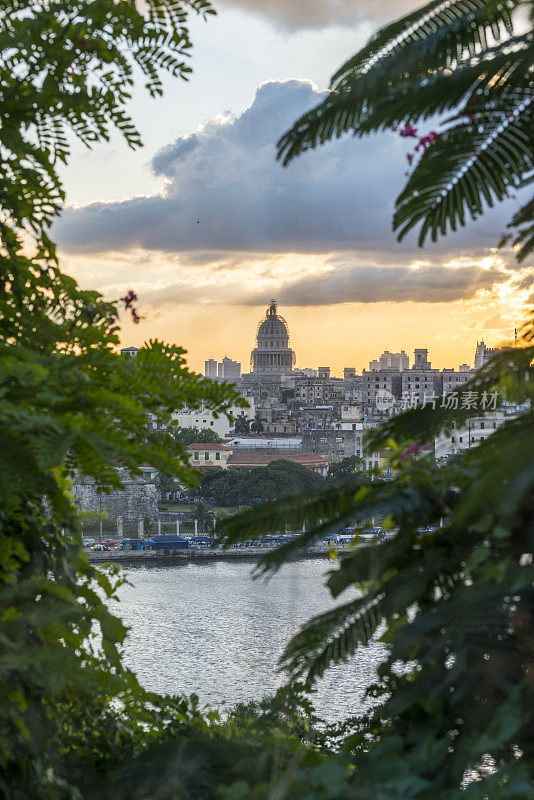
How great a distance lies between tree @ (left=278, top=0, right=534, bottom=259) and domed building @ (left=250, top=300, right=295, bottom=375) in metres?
46.8

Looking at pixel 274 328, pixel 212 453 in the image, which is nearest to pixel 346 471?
pixel 212 453

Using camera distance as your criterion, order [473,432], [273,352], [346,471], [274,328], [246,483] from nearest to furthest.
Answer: [473,432]
[346,471]
[246,483]
[273,352]
[274,328]

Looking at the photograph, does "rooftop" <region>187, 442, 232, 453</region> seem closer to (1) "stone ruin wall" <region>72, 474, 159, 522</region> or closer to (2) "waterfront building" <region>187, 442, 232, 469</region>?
(2) "waterfront building" <region>187, 442, 232, 469</region>

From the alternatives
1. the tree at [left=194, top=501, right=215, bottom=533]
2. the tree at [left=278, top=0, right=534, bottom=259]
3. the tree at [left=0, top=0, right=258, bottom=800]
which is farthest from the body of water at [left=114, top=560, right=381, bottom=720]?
the tree at [left=278, top=0, right=534, bottom=259]

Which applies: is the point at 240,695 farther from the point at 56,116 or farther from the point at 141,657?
the point at 56,116

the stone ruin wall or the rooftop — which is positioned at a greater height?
the rooftop

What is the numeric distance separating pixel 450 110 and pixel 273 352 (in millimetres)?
47259

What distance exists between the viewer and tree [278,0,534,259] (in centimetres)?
64

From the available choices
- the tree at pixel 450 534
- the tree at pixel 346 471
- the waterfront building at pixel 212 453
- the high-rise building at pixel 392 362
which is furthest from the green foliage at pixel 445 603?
the high-rise building at pixel 392 362

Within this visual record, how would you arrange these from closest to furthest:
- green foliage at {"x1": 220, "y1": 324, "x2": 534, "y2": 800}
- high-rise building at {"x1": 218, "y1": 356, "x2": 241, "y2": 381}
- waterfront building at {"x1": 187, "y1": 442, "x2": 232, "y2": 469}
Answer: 1. green foliage at {"x1": 220, "y1": 324, "x2": 534, "y2": 800}
2. waterfront building at {"x1": 187, "y1": 442, "x2": 232, "y2": 469}
3. high-rise building at {"x1": 218, "y1": 356, "x2": 241, "y2": 381}

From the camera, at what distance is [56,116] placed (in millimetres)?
1120

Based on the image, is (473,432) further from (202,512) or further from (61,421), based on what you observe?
(202,512)

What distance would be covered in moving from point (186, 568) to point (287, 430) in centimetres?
1476

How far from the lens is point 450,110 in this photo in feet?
2.21
